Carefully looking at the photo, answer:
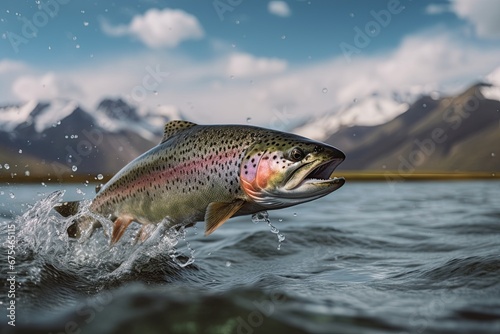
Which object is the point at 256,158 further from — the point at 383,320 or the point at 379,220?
the point at 379,220

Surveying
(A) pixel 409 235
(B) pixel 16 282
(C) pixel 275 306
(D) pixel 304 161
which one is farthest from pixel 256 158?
(A) pixel 409 235

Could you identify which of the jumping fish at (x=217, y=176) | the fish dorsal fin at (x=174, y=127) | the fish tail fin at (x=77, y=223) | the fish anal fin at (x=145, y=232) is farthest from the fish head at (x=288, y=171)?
the fish tail fin at (x=77, y=223)

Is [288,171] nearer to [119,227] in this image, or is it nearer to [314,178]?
[314,178]

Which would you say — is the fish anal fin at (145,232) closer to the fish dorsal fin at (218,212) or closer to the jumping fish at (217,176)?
the jumping fish at (217,176)

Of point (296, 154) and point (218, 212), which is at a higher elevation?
point (296, 154)

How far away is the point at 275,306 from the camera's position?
13.3 feet

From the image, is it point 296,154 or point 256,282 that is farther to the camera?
point 256,282

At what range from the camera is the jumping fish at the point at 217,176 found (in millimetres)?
5199

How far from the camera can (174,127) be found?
6.42 m

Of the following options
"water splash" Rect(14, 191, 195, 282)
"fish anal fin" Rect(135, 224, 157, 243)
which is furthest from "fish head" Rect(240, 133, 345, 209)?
"fish anal fin" Rect(135, 224, 157, 243)

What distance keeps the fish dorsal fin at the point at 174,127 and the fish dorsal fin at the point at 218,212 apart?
129 centimetres

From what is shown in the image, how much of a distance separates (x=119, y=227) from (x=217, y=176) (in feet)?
6.57

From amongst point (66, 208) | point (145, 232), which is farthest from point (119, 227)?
point (66, 208)

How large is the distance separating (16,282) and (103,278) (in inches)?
41.1
